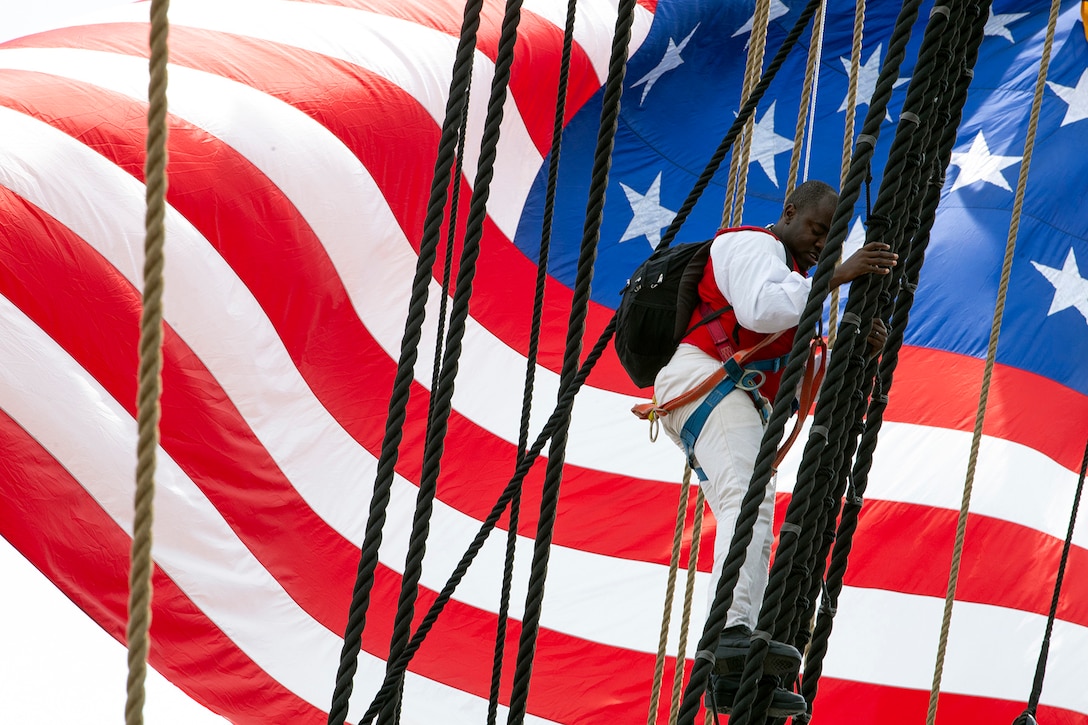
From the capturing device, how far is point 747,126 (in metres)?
3.05

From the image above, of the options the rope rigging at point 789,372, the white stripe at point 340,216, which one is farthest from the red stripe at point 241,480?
the rope rigging at point 789,372

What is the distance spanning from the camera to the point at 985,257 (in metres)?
4.48

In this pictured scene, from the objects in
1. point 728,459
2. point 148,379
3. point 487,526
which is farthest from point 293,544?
point 148,379

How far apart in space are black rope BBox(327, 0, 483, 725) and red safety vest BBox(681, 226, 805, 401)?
0.89 metres

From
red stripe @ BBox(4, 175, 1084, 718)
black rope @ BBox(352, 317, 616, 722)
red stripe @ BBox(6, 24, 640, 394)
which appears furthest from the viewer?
red stripe @ BBox(6, 24, 640, 394)

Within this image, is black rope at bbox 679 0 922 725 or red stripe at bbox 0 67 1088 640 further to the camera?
red stripe at bbox 0 67 1088 640

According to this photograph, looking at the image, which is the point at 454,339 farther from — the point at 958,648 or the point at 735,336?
the point at 958,648

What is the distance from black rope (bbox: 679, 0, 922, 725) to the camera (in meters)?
1.33

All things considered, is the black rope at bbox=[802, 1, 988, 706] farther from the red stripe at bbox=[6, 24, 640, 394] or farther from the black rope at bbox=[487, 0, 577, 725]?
the red stripe at bbox=[6, 24, 640, 394]

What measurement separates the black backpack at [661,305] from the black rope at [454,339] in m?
0.81

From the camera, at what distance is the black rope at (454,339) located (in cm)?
122

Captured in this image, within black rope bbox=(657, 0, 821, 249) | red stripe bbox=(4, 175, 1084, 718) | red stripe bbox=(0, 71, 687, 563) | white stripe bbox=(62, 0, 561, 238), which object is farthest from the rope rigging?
white stripe bbox=(62, 0, 561, 238)

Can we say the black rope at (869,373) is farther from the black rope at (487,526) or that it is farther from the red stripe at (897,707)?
the red stripe at (897,707)

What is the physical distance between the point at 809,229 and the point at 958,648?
2.68 metres
